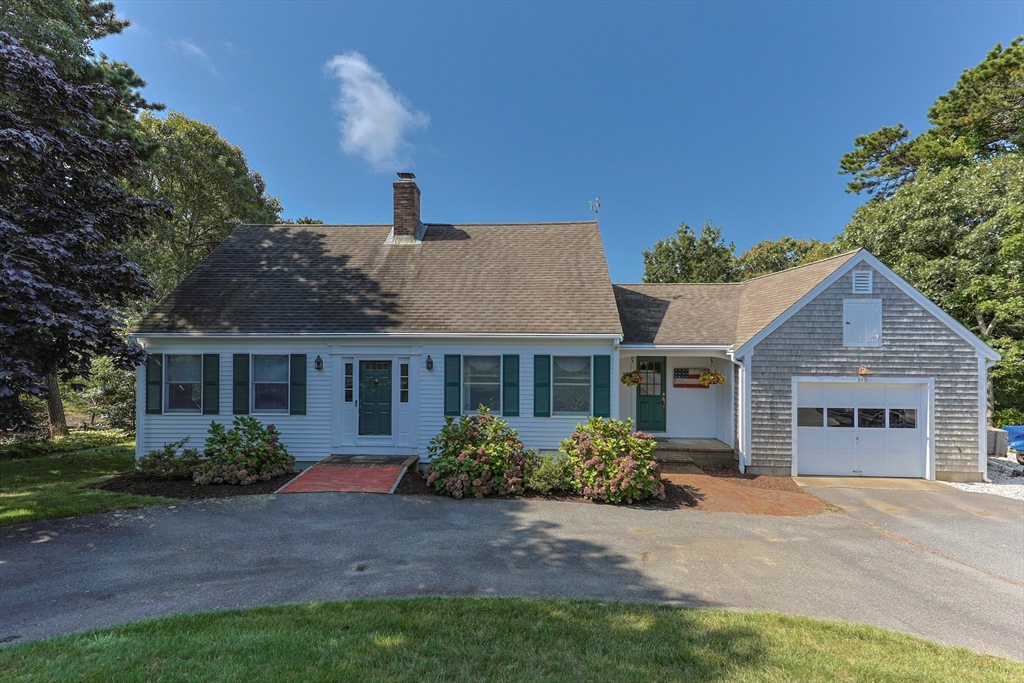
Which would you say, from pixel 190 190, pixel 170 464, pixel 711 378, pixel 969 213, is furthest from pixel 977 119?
pixel 190 190

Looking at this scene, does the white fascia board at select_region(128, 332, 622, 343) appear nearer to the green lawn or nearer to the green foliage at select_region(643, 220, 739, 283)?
the green lawn

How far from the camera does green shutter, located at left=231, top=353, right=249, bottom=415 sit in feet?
33.7

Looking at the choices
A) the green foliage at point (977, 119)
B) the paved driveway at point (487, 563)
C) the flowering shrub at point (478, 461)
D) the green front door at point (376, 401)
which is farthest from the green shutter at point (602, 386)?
the green foliage at point (977, 119)

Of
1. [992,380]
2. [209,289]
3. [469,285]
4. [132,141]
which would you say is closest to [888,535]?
[469,285]

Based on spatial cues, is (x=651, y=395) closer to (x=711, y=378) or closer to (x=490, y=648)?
(x=711, y=378)

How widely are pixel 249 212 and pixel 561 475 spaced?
19248 mm

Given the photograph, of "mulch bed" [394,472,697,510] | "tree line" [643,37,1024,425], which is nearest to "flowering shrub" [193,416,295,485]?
"mulch bed" [394,472,697,510]

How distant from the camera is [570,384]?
33.6 ft

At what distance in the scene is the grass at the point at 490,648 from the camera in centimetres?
336

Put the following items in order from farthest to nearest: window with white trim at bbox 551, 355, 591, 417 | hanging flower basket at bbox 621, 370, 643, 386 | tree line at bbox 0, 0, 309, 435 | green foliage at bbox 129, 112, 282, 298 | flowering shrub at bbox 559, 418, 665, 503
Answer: green foliage at bbox 129, 112, 282, 298
hanging flower basket at bbox 621, 370, 643, 386
window with white trim at bbox 551, 355, 591, 417
flowering shrub at bbox 559, 418, 665, 503
tree line at bbox 0, 0, 309, 435

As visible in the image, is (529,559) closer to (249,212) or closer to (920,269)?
(920,269)

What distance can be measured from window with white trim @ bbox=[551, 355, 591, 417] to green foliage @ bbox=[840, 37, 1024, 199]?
751 inches

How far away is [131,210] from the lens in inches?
311

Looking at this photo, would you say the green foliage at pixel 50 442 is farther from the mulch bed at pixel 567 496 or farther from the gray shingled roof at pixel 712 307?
the gray shingled roof at pixel 712 307
